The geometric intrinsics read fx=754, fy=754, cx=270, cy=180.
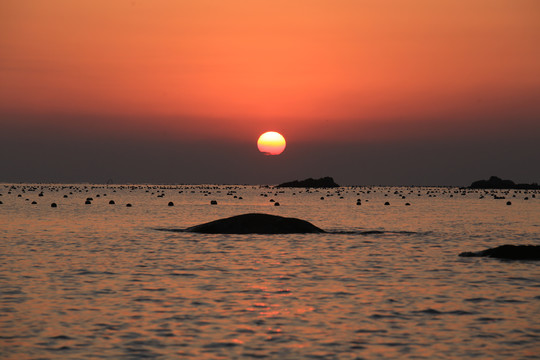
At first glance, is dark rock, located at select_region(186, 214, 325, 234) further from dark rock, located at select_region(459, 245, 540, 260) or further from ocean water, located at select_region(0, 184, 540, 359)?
dark rock, located at select_region(459, 245, 540, 260)

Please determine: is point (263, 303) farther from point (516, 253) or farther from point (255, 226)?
point (255, 226)

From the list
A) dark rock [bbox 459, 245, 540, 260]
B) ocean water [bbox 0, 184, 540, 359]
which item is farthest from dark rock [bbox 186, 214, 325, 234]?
dark rock [bbox 459, 245, 540, 260]

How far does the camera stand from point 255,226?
1891 inches

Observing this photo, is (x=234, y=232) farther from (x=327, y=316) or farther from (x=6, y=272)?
(x=327, y=316)

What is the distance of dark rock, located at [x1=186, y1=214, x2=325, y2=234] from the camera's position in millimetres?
47812

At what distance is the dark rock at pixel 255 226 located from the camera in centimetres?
4781

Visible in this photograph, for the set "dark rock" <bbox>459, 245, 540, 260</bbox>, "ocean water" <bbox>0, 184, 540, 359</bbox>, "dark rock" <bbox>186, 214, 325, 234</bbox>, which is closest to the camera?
"ocean water" <bbox>0, 184, 540, 359</bbox>

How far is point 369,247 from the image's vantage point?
3931 centimetres

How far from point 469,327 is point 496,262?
49.6 ft

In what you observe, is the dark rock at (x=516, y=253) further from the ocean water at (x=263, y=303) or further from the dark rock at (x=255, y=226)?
the dark rock at (x=255, y=226)

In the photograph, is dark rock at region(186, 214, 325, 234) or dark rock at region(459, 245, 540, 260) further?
dark rock at region(186, 214, 325, 234)

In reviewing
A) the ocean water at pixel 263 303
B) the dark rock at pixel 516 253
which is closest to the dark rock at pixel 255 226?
the ocean water at pixel 263 303

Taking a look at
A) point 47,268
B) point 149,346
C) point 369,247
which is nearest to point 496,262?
point 369,247

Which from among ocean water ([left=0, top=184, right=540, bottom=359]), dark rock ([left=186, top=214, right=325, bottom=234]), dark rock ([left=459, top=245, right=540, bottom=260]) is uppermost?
dark rock ([left=186, top=214, right=325, bottom=234])
